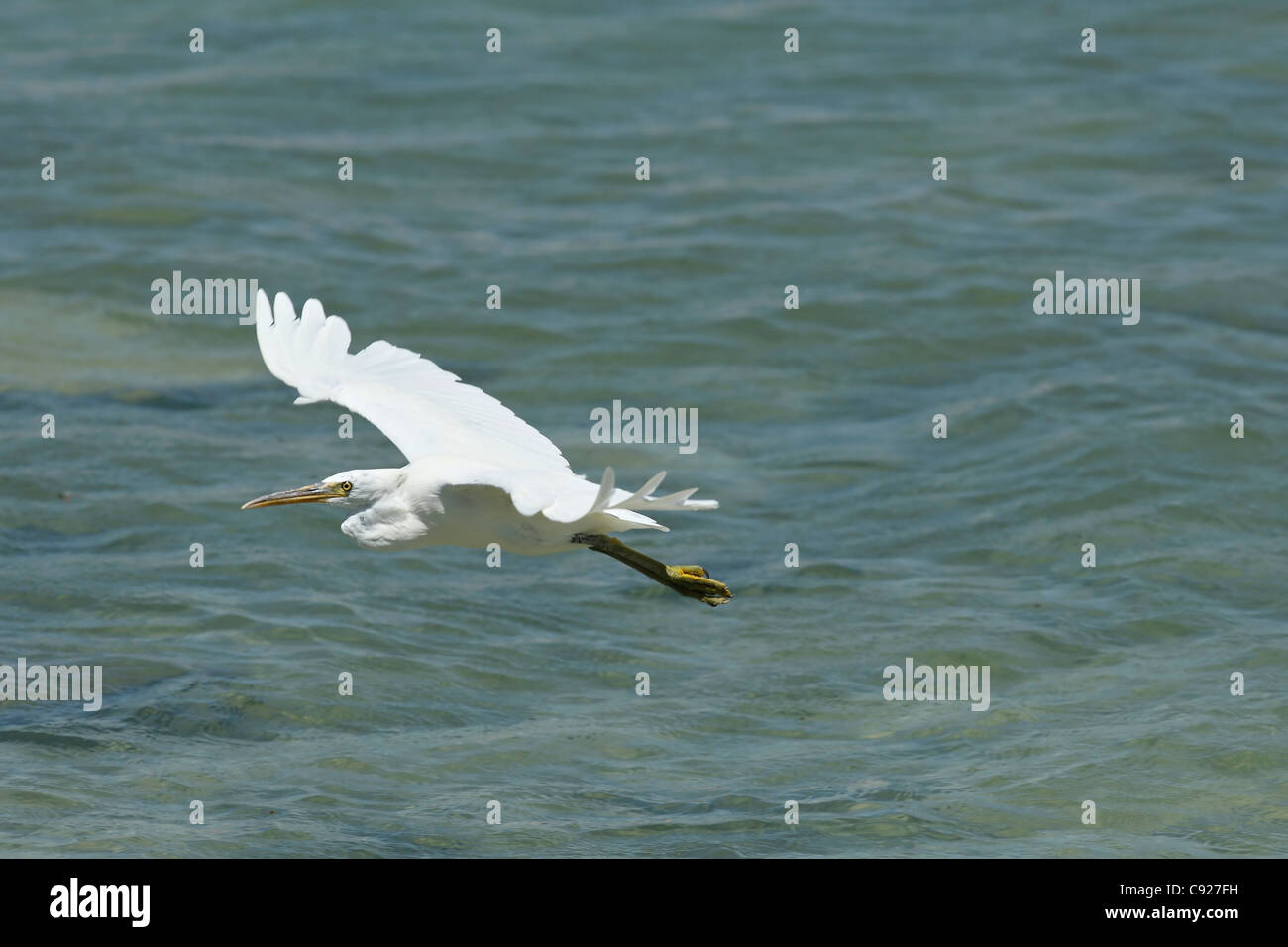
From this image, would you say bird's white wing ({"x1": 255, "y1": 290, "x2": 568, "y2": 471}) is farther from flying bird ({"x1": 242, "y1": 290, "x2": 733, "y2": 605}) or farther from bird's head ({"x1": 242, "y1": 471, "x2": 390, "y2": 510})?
bird's head ({"x1": 242, "y1": 471, "x2": 390, "y2": 510})

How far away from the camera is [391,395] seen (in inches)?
419

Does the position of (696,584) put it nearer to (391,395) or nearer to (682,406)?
(391,395)

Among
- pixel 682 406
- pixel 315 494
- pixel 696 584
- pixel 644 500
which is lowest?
pixel 696 584

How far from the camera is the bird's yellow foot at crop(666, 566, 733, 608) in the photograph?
10797 millimetres

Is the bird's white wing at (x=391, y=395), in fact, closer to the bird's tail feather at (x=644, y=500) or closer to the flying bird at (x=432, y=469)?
the flying bird at (x=432, y=469)

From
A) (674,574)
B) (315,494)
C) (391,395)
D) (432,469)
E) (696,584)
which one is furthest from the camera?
(696,584)

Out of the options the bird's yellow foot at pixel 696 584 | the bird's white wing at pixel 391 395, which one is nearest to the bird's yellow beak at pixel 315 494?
the bird's white wing at pixel 391 395

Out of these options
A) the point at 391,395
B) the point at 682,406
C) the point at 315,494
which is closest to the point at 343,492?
the point at 315,494

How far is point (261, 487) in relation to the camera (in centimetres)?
1620

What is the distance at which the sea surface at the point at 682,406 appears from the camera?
1231 cm

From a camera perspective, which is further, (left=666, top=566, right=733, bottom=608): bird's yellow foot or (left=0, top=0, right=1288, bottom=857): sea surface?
(left=0, top=0, right=1288, bottom=857): sea surface

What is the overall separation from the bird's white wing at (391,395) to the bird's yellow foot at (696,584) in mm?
1018

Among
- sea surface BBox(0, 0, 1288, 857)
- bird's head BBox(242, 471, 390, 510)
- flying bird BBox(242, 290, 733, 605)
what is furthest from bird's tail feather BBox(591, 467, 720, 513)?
sea surface BBox(0, 0, 1288, 857)

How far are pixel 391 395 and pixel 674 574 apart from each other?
72.9 inches
